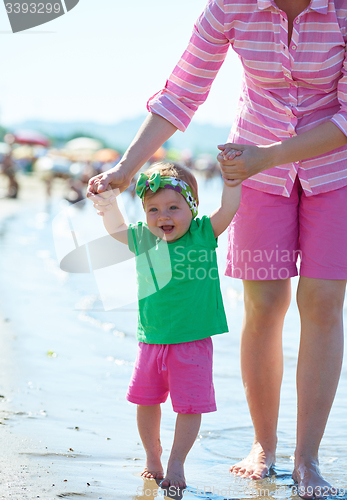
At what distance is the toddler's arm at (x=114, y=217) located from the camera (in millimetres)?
2244

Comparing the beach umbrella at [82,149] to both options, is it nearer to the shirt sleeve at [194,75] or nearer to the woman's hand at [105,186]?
the shirt sleeve at [194,75]

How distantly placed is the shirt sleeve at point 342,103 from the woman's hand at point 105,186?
81 centimetres

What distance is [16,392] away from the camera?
3.08 meters

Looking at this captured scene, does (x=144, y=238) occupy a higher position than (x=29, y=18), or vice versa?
(x=29, y=18)

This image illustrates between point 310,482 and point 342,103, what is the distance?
1.37m

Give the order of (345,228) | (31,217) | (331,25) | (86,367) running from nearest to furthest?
1. (331,25)
2. (345,228)
3. (86,367)
4. (31,217)

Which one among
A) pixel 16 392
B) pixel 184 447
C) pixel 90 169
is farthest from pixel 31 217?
pixel 184 447

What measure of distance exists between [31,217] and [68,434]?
16.1 meters

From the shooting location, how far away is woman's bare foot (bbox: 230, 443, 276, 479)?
7.54 feet

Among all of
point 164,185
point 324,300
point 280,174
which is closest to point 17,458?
point 164,185

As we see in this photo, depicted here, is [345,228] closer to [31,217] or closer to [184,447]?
[184,447]

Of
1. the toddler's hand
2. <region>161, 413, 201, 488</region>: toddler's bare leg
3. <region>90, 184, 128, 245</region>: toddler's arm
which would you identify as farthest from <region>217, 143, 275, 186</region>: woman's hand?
Result: <region>161, 413, 201, 488</region>: toddler's bare leg

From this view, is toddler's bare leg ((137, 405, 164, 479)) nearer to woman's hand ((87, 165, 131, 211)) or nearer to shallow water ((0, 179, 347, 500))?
shallow water ((0, 179, 347, 500))

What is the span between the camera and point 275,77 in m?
2.20
